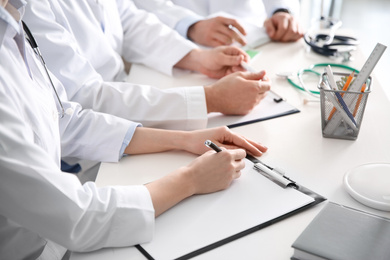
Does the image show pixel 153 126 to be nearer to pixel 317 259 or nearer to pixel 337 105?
pixel 337 105

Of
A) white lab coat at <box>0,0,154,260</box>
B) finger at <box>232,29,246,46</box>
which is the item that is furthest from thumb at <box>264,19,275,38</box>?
white lab coat at <box>0,0,154,260</box>

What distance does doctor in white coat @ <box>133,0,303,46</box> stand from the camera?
5.32 ft

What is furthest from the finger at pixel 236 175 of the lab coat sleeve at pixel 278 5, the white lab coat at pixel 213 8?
the lab coat sleeve at pixel 278 5

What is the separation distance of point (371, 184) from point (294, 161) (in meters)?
0.18

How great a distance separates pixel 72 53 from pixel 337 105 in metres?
0.68

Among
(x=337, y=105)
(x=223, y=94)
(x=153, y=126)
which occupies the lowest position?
(x=153, y=126)

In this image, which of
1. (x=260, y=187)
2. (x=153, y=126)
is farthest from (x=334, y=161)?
(x=153, y=126)

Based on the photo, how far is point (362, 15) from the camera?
399 cm

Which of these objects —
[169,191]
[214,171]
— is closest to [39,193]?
[169,191]

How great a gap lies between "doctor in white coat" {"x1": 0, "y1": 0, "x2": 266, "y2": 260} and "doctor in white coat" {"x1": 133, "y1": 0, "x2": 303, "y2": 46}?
692 millimetres

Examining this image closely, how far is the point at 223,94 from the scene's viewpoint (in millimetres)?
1193

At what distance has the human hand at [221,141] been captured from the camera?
100cm

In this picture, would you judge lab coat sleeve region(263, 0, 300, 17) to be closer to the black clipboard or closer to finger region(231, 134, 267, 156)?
finger region(231, 134, 267, 156)

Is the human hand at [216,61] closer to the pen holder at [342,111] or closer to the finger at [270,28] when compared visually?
the finger at [270,28]
